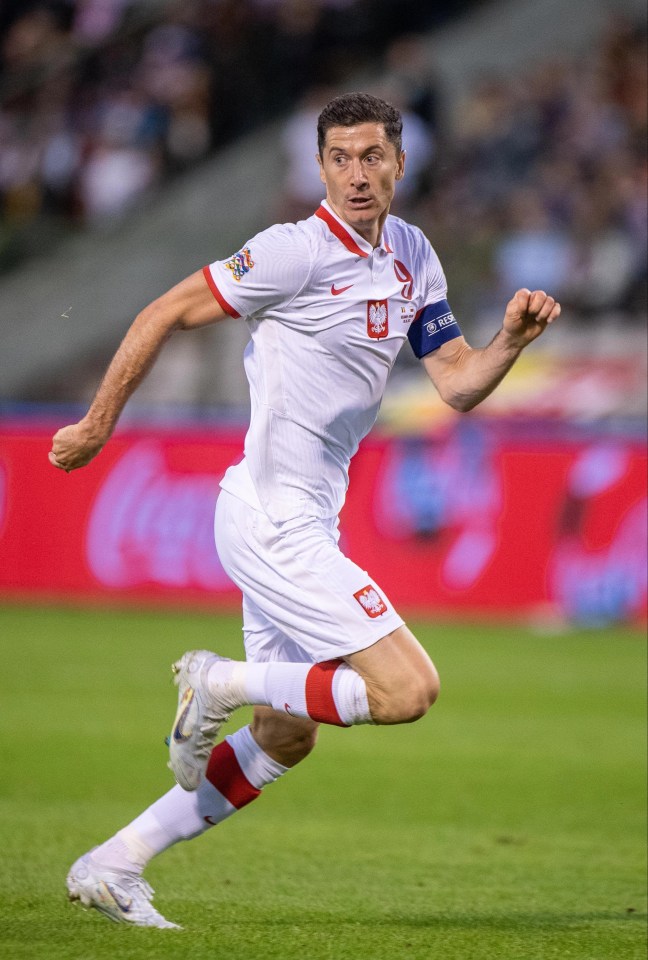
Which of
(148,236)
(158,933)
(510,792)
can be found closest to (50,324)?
(148,236)

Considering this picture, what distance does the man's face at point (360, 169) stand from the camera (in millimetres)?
4633

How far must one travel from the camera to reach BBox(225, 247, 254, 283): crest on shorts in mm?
4516

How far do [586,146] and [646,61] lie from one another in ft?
5.63

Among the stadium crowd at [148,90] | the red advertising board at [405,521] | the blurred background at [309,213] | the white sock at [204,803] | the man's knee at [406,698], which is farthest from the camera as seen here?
the stadium crowd at [148,90]

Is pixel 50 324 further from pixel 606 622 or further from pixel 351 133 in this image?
pixel 351 133

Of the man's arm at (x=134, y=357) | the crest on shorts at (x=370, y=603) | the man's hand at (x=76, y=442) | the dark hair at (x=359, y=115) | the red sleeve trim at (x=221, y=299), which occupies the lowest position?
the crest on shorts at (x=370, y=603)

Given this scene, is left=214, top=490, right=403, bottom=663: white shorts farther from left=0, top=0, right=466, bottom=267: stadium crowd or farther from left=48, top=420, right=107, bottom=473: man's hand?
left=0, top=0, right=466, bottom=267: stadium crowd

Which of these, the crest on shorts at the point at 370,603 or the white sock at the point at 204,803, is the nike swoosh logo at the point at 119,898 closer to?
the white sock at the point at 204,803

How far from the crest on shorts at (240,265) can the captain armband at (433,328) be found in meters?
0.76

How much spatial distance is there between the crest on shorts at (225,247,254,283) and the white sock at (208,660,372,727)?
1.20 meters

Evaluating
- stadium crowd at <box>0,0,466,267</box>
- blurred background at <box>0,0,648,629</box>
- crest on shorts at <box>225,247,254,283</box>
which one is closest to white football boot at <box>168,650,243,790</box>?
crest on shorts at <box>225,247,254,283</box>

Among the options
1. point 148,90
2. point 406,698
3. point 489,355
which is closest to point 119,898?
point 406,698

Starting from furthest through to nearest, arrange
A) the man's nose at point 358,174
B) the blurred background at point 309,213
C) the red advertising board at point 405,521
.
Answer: the blurred background at point 309,213 < the red advertising board at point 405,521 < the man's nose at point 358,174

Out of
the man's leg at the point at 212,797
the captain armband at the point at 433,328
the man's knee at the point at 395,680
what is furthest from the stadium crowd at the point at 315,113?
the man's knee at the point at 395,680
